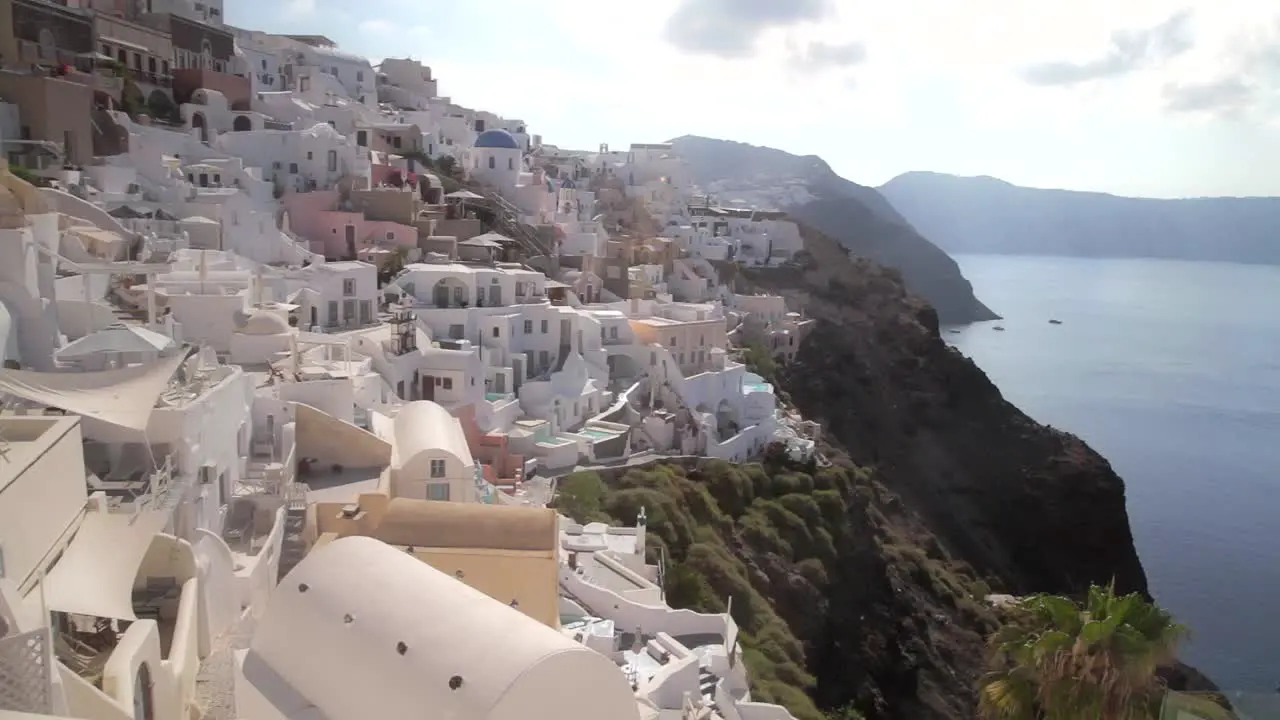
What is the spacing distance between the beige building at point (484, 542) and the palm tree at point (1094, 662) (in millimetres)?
7274

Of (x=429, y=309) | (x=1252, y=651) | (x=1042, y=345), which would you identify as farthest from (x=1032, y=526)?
(x=1042, y=345)

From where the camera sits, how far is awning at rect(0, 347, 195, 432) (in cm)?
1330

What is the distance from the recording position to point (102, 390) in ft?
46.2

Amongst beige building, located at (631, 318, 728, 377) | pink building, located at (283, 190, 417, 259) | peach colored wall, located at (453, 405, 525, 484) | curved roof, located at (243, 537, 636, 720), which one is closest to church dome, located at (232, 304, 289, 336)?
peach colored wall, located at (453, 405, 525, 484)

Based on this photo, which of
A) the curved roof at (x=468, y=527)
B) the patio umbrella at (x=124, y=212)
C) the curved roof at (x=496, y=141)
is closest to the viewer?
the curved roof at (x=468, y=527)

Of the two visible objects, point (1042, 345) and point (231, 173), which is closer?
point (231, 173)

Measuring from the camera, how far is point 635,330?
40.8 m

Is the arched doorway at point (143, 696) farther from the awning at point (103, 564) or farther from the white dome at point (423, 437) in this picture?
the white dome at point (423, 437)

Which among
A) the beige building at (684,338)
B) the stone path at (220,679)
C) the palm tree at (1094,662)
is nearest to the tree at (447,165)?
the beige building at (684,338)

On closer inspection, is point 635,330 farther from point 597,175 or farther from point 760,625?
point 597,175

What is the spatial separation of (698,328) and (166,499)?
30.1 meters

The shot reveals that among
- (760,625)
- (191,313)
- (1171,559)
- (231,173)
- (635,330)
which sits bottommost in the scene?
(1171,559)

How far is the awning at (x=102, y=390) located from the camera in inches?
523

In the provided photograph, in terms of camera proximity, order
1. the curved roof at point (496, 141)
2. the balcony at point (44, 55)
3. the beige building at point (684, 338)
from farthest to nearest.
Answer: the curved roof at point (496, 141), the beige building at point (684, 338), the balcony at point (44, 55)
